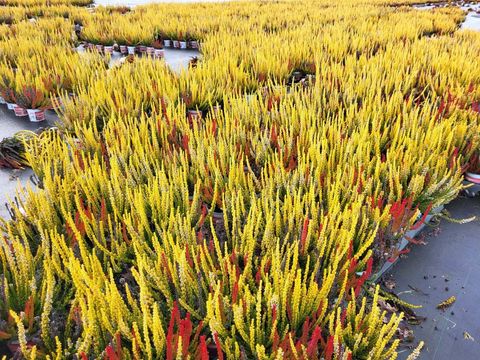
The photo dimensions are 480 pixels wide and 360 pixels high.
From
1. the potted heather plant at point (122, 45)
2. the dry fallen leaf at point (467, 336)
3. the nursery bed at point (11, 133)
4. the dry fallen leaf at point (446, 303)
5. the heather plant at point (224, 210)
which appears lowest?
the dry fallen leaf at point (467, 336)

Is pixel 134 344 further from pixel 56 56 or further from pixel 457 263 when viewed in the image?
pixel 56 56

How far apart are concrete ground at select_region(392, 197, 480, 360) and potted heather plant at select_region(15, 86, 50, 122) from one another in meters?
3.04

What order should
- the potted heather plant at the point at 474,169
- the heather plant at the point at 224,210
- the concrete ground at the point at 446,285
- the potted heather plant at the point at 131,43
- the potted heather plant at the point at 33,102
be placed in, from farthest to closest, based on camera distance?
the potted heather plant at the point at 131,43 → the potted heather plant at the point at 33,102 → the potted heather plant at the point at 474,169 → the concrete ground at the point at 446,285 → the heather plant at the point at 224,210

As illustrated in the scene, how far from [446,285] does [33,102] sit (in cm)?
330

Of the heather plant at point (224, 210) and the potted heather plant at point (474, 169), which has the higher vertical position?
the heather plant at point (224, 210)

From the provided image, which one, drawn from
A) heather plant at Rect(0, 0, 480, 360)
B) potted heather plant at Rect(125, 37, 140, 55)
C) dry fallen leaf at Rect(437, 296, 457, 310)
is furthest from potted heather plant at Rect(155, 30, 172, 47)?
dry fallen leaf at Rect(437, 296, 457, 310)

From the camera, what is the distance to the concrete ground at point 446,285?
4.63ft

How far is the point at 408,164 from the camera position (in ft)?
5.84

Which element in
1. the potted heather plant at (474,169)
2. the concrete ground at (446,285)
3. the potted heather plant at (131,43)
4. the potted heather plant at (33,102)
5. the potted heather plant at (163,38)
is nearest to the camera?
the concrete ground at (446,285)

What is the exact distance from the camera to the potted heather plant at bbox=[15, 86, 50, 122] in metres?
3.12

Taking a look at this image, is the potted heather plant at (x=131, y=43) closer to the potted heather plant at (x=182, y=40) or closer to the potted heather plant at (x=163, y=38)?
the potted heather plant at (x=163, y=38)

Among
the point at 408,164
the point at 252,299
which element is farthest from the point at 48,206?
the point at 408,164

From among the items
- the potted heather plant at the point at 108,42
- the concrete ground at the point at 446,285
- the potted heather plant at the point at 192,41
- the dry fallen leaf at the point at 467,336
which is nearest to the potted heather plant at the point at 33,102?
the concrete ground at the point at 446,285

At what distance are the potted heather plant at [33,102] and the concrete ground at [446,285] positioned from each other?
3043mm
